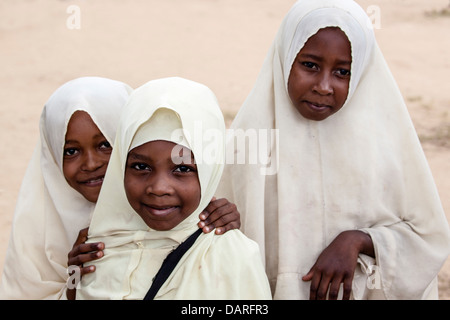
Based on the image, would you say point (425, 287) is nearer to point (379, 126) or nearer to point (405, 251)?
point (405, 251)

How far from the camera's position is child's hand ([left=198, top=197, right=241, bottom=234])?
2.81m

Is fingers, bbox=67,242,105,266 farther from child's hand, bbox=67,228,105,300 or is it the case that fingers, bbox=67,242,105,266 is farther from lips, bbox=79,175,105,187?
lips, bbox=79,175,105,187

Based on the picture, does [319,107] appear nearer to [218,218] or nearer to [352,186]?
[352,186]

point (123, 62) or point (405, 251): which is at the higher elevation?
point (123, 62)

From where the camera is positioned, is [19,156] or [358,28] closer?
[358,28]

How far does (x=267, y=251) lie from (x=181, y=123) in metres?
0.96

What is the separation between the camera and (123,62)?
34.5 ft

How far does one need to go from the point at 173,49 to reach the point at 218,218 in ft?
27.5

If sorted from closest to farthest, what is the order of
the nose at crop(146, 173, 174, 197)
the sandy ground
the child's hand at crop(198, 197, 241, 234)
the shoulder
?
the nose at crop(146, 173, 174, 197) → the shoulder → the child's hand at crop(198, 197, 241, 234) → the sandy ground

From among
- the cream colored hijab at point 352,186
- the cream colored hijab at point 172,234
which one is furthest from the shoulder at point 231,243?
the cream colored hijab at point 352,186

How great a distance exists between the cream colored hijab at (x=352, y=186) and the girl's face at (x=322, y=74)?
0.35 ft

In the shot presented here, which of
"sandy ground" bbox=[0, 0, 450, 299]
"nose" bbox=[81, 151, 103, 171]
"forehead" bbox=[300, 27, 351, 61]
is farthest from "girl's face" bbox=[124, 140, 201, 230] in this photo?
"sandy ground" bbox=[0, 0, 450, 299]

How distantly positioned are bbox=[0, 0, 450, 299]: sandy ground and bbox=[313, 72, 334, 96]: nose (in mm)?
4395
